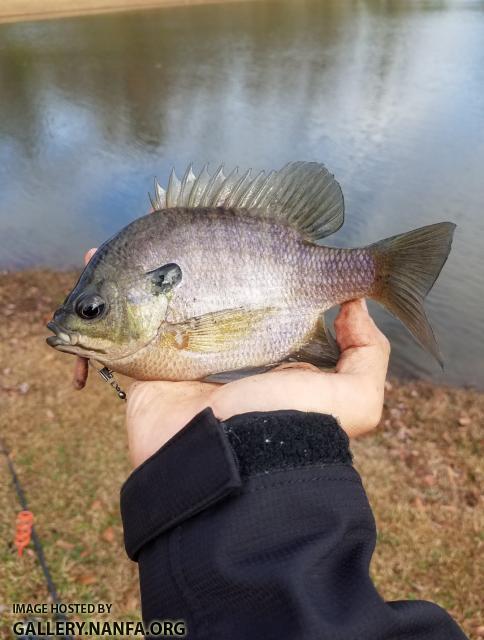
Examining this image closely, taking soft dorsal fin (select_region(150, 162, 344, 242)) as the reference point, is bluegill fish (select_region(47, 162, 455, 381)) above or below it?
below

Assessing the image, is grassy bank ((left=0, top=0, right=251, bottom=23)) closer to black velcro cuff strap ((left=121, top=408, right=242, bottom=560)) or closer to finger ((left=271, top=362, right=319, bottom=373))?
finger ((left=271, top=362, right=319, bottom=373))

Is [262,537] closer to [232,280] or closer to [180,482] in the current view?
[180,482]

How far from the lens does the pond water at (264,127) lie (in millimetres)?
9266

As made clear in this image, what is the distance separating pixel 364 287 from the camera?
8.80 feet

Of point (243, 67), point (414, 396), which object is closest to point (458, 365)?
point (414, 396)

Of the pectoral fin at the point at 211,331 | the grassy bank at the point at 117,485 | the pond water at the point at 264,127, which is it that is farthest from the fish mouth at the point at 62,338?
the pond water at the point at 264,127

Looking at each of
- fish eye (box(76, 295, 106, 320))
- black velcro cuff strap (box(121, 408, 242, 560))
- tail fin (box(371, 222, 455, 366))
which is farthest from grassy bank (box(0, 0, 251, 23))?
black velcro cuff strap (box(121, 408, 242, 560))

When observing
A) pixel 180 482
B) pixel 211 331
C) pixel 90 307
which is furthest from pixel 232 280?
pixel 180 482

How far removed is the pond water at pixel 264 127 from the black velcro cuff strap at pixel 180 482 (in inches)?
220

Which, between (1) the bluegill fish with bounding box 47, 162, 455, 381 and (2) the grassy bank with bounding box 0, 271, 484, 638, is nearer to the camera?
(1) the bluegill fish with bounding box 47, 162, 455, 381

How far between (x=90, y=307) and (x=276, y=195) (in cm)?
104

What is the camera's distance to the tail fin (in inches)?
98.4

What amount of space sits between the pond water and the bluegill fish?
4714 mm

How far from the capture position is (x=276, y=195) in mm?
2744
